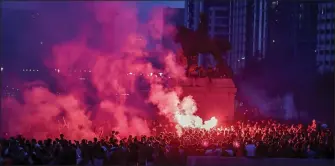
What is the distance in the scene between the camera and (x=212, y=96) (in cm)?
2561

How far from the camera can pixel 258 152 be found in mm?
14484

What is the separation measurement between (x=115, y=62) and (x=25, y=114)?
231 inches

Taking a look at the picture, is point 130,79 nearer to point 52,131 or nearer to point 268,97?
point 52,131

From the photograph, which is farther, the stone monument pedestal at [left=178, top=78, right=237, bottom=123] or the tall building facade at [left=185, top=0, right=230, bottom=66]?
the tall building facade at [left=185, top=0, right=230, bottom=66]

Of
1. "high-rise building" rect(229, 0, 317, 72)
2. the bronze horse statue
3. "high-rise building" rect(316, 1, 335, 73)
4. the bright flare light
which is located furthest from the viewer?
"high-rise building" rect(229, 0, 317, 72)

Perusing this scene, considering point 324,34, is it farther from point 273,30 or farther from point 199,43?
point 199,43

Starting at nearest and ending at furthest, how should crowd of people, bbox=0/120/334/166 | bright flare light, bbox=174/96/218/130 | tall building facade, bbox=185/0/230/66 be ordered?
crowd of people, bbox=0/120/334/166 → bright flare light, bbox=174/96/218/130 → tall building facade, bbox=185/0/230/66

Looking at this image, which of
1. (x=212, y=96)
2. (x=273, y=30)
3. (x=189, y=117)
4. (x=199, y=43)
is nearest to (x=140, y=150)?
(x=189, y=117)

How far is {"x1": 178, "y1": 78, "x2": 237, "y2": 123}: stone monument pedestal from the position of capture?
2550 centimetres

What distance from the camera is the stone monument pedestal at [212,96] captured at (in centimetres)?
2550

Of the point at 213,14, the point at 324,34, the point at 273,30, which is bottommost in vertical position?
the point at 324,34

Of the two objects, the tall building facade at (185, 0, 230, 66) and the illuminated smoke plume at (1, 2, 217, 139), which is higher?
the tall building facade at (185, 0, 230, 66)

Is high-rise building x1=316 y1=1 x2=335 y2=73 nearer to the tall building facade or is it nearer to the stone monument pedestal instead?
the tall building facade

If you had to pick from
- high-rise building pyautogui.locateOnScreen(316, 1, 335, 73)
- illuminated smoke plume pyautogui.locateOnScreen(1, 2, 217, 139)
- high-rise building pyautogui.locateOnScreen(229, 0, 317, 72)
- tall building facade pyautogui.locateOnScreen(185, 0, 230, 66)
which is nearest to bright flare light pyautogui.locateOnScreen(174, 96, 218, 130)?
illuminated smoke plume pyautogui.locateOnScreen(1, 2, 217, 139)
